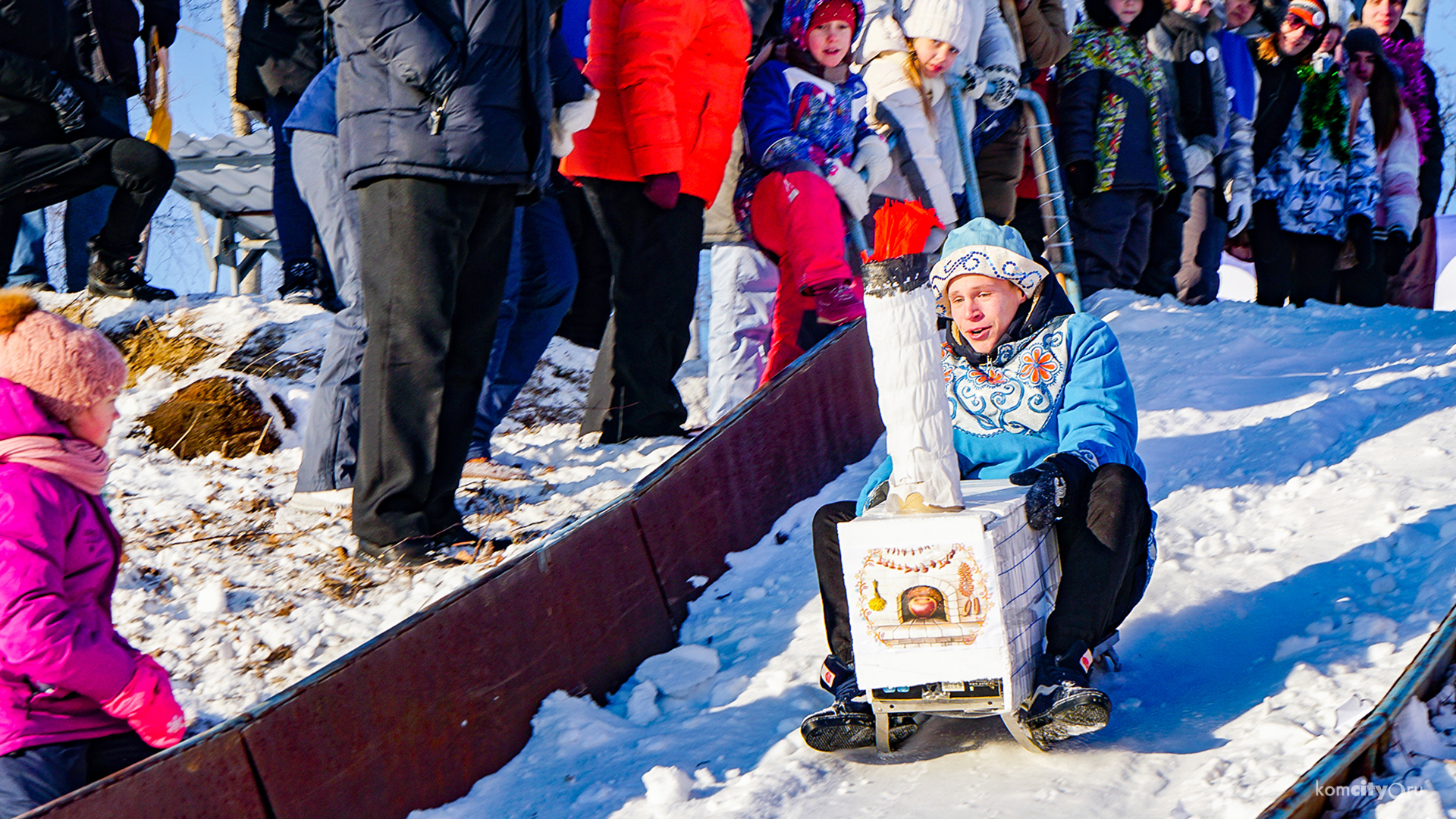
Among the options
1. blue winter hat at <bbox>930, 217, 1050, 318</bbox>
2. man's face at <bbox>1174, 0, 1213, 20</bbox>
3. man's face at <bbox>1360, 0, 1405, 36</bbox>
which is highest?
man's face at <bbox>1174, 0, 1213, 20</bbox>

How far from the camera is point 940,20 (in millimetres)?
5914

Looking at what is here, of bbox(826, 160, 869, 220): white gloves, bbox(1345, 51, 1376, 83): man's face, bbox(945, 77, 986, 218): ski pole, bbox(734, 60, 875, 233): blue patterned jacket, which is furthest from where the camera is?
bbox(1345, 51, 1376, 83): man's face

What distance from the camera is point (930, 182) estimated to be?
6.10 m

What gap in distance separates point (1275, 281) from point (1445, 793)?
631 cm

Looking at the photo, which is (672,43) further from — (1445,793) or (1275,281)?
(1275,281)

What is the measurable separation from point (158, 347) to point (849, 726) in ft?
12.7

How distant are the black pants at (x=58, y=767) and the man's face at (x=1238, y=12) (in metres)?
7.72

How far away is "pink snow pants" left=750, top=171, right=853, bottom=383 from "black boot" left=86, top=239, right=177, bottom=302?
2.86 meters

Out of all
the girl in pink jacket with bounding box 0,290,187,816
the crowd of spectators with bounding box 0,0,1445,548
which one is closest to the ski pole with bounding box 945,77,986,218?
the crowd of spectators with bounding box 0,0,1445,548

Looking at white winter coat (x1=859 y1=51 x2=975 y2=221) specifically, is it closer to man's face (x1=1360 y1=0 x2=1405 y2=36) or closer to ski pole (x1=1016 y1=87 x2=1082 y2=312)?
ski pole (x1=1016 y1=87 x2=1082 y2=312)

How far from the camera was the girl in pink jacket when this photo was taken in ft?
7.53

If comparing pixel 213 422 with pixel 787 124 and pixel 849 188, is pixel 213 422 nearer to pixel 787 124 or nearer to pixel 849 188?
pixel 787 124

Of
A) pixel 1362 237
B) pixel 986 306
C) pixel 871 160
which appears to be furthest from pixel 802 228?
pixel 1362 237

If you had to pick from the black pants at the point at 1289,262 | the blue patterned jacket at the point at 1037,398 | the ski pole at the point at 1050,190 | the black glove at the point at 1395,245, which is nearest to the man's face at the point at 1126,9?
the ski pole at the point at 1050,190
